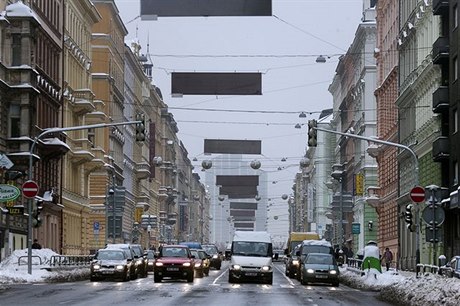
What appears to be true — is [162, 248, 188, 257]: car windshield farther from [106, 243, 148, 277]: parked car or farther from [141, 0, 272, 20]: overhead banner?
[141, 0, 272, 20]: overhead banner

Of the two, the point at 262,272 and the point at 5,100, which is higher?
the point at 5,100

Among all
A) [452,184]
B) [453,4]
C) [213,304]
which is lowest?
[213,304]

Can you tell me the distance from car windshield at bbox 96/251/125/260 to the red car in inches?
72.0

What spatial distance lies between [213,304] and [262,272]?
875 inches

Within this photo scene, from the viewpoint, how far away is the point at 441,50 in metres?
70.4

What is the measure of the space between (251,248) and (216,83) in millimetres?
10786

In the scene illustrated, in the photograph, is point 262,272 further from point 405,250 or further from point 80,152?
point 80,152

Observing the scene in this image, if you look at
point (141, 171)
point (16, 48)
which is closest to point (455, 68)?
point (16, 48)

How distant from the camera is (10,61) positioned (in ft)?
241

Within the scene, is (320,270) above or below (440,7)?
below

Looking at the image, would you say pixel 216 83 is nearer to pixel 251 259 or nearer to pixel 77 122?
pixel 251 259

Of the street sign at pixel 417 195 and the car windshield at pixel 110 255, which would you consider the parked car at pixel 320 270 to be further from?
the street sign at pixel 417 195

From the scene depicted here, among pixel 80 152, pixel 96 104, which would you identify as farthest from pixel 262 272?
pixel 96 104

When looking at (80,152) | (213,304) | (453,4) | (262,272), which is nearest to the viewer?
(213,304)
